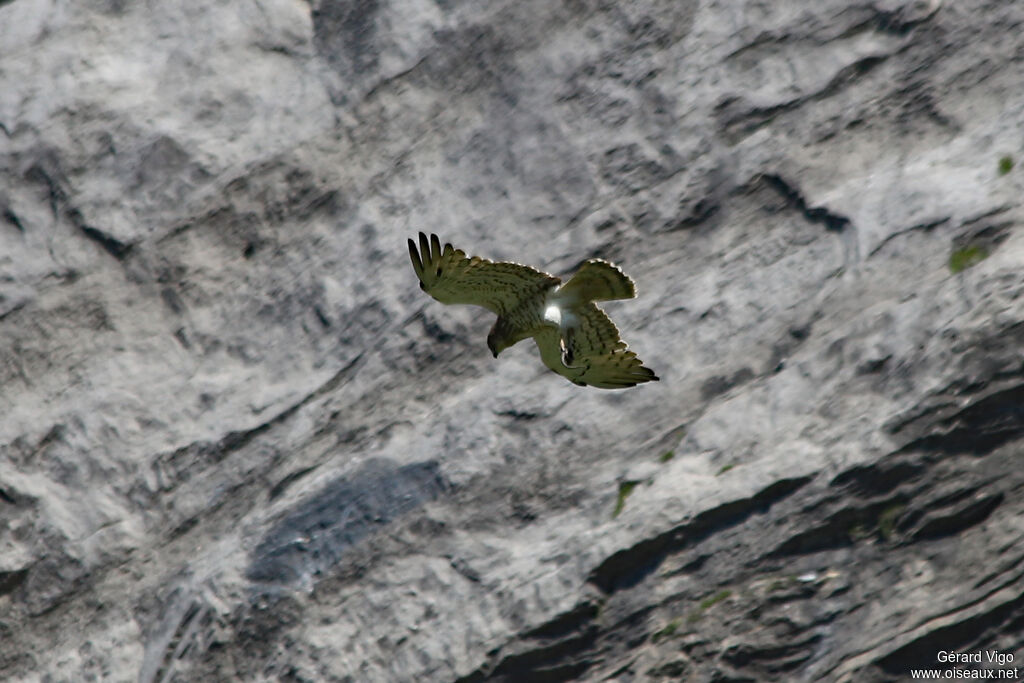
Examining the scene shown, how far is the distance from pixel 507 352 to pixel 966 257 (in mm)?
3229

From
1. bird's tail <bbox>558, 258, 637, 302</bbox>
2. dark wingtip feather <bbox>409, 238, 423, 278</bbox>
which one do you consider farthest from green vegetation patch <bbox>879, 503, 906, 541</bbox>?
dark wingtip feather <bbox>409, 238, 423, 278</bbox>

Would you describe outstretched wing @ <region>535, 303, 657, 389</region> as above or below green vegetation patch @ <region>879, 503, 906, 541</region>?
above

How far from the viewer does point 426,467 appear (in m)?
8.73

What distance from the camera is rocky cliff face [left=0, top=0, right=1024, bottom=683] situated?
7961mm

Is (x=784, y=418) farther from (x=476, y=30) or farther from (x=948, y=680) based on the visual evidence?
(x=476, y=30)

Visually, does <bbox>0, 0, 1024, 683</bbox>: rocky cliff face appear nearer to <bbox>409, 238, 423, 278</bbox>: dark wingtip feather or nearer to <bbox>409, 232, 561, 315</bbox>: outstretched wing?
<bbox>409, 232, 561, 315</bbox>: outstretched wing

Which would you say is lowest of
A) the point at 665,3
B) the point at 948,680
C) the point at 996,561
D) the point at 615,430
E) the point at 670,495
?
the point at 948,680

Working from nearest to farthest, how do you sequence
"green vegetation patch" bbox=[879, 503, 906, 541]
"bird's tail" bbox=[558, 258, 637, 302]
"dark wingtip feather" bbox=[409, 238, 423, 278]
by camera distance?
"dark wingtip feather" bbox=[409, 238, 423, 278] < "bird's tail" bbox=[558, 258, 637, 302] < "green vegetation patch" bbox=[879, 503, 906, 541]

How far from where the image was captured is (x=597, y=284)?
664 centimetres

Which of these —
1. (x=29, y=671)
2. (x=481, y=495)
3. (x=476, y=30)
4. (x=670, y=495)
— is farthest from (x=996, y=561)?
(x=29, y=671)

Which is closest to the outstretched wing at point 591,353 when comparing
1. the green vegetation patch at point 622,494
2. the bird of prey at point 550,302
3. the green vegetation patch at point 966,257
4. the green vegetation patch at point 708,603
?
the bird of prey at point 550,302

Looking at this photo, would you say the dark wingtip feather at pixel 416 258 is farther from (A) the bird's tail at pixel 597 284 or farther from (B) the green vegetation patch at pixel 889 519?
(B) the green vegetation patch at pixel 889 519

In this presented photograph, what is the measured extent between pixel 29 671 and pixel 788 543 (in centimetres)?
537

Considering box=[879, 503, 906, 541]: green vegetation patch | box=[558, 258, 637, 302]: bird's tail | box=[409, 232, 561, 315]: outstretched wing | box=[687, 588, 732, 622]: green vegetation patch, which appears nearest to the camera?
box=[409, 232, 561, 315]: outstretched wing
